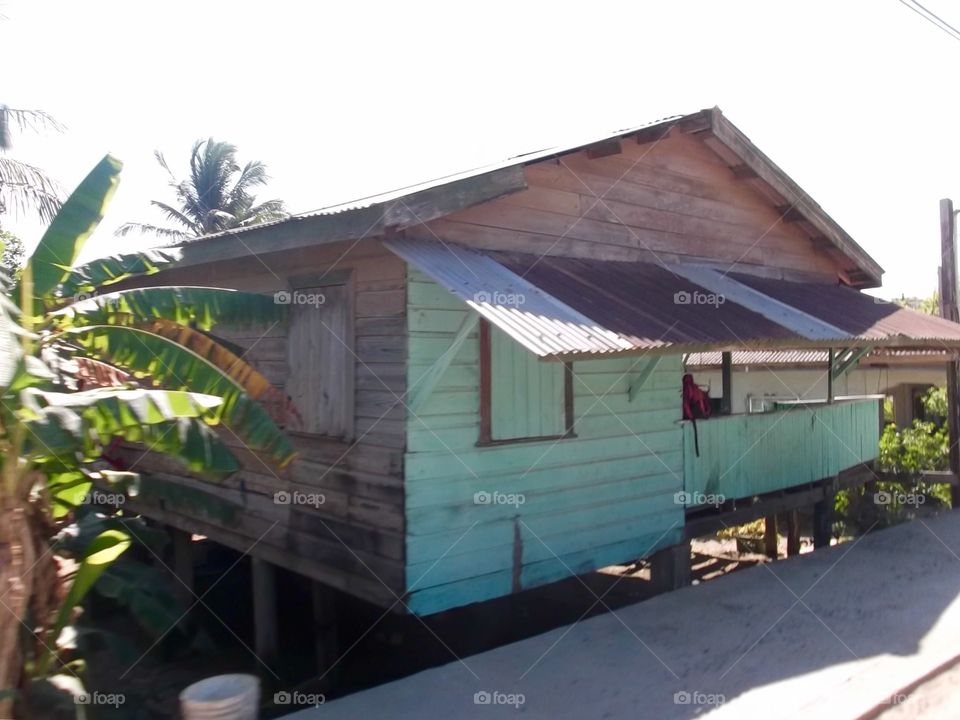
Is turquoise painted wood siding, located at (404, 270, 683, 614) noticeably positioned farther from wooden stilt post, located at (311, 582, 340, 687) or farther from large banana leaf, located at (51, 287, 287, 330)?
wooden stilt post, located at (311, 582, 340, 687)

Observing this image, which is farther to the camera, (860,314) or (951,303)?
(951,303)

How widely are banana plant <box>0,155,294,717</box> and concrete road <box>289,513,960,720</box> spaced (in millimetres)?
1648

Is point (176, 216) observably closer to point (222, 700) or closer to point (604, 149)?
point (604, 149)

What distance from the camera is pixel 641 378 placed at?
808 centimetres

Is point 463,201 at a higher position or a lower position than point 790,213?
lower

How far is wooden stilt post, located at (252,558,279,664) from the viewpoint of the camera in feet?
28.6

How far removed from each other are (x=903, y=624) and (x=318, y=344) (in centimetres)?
547

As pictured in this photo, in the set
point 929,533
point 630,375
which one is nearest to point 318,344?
point 630,375

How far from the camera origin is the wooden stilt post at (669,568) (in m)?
8.72

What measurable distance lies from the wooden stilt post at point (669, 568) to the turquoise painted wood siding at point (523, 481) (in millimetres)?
126

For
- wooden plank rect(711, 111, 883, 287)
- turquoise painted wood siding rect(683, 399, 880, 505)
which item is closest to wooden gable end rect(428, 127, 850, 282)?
wooden plank rect(711, 111, 883, 287)

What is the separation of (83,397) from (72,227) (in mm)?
1761

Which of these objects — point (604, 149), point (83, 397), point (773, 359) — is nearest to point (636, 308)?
point (604, 149)

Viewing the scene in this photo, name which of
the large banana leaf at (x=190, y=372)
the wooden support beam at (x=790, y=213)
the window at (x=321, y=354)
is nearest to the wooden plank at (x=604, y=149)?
the window at (x=321, y=354)
